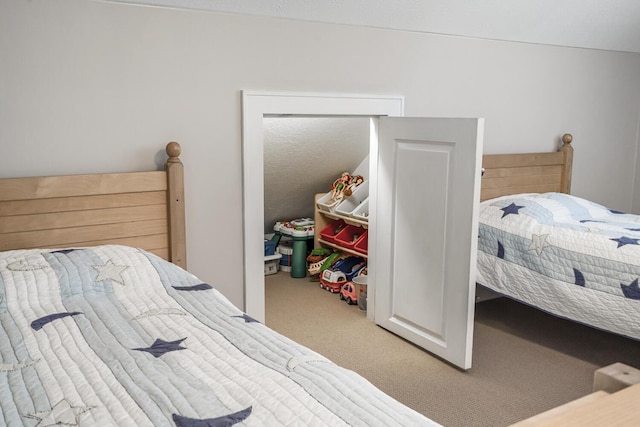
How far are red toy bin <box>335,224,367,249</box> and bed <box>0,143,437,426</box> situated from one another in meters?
1.61

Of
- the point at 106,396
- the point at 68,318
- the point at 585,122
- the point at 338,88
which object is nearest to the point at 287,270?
the point at 338,88

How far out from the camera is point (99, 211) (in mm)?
2451

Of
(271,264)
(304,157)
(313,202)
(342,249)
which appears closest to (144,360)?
(342,249)

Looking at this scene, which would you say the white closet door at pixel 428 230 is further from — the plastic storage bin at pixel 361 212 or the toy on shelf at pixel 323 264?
the toy on shelf at pixel 323 264

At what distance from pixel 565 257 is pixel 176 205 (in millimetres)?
1870

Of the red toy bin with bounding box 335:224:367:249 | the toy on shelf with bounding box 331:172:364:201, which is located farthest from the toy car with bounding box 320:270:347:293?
the toy on shelf with bounding box 331:172:364:201

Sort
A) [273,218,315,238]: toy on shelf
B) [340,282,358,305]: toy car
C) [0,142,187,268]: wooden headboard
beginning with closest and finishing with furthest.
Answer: [0,142,187,268]: wooden headboard < [340,282,358,305]: toy car < [273,218,315,238]: toy on shelf

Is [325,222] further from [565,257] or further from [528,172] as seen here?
[565,257]

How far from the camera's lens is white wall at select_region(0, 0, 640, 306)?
7.62ft

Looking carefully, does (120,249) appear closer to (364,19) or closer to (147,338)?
(147,338)

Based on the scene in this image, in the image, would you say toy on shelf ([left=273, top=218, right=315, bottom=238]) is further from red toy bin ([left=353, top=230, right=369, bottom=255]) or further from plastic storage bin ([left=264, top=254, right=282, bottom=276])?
red toy bin ([left=353, top=230, right=369, bottom=255])

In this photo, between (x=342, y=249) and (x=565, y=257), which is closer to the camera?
(x=565, y=257)

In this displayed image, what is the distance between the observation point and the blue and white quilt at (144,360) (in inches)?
47.8

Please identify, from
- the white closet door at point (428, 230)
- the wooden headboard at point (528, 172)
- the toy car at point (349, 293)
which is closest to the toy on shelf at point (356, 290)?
the toy car at point (349, 293)
